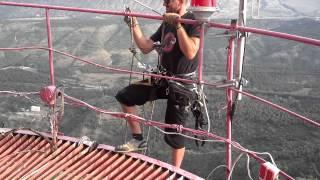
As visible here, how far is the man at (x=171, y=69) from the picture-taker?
418 cm

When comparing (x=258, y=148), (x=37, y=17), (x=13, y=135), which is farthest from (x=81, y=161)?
(x=37, y=17)

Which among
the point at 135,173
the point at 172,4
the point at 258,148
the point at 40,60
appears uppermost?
the point at 172,4

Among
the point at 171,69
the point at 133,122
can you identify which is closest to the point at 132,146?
the point at 133,122

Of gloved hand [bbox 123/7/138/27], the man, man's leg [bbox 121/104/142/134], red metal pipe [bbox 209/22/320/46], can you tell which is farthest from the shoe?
red metal pipe [bbox 209/22/320/46]

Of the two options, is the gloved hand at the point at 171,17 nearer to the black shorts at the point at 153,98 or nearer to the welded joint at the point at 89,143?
the black shorts at the point at 153,98

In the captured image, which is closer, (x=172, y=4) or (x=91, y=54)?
(x=172, y=4)

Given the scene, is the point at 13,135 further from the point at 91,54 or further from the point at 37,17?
the point at 37,17

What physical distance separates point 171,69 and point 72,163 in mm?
1261

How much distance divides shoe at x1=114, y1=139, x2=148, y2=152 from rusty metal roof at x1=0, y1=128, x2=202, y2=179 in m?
0.05

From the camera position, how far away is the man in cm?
418

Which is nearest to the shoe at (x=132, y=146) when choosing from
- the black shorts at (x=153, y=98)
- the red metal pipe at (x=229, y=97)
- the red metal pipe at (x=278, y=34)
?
the black shorts at (x=153, y=98)

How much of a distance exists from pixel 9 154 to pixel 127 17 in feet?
5.32

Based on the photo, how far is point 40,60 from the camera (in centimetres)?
3991

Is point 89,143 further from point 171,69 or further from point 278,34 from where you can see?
point 278,34
